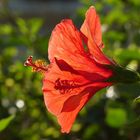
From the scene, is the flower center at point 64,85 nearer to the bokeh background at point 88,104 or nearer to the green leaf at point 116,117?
the bokeh background at point 88,104

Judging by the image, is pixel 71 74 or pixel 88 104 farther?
pixel 88 104

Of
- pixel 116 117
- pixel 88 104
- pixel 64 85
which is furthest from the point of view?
pixel 88 104

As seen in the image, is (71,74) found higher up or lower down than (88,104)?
higher up

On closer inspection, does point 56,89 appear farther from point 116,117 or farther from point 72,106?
point 116,117

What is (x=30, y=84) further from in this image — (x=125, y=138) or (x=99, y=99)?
(x=125, y=138)

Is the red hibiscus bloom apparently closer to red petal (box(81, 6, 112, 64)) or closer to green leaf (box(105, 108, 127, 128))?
red petal (box(81, 6, 112, 64))

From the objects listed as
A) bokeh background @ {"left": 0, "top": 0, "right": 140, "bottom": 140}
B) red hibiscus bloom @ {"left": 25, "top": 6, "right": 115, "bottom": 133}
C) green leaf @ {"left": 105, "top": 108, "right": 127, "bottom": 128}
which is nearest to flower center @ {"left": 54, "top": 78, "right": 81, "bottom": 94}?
red hibiscus bloom @ {"left": 25, "top": 6, "right": 115, "bottom": 133}

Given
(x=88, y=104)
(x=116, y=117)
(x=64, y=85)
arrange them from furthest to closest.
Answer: (x=88, y=104) < (x=116, y=117) < (x=64, y=85)

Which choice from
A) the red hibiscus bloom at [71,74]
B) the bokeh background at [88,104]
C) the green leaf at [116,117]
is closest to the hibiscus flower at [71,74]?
the red hibiscus bloom at [71,74]

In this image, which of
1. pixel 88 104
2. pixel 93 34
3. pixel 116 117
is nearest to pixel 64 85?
pixel 93 34
